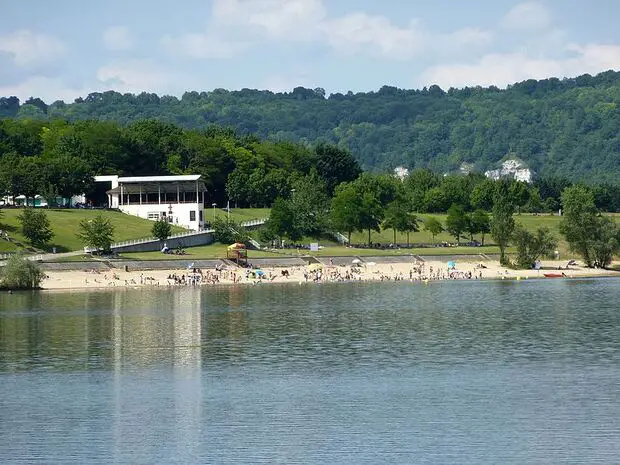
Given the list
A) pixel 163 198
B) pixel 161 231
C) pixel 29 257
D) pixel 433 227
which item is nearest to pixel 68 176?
pixel 163 198

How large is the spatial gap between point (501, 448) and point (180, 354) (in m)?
30.2

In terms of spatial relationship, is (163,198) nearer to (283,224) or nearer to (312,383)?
(283,224)

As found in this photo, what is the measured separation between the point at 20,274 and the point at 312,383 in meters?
61.5

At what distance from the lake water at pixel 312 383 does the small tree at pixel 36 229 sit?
91.0ft

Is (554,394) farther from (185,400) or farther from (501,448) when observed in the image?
(185,400)

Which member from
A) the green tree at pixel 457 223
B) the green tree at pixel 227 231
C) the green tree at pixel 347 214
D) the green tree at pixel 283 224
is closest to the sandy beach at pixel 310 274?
the green tree at pixel 227 231

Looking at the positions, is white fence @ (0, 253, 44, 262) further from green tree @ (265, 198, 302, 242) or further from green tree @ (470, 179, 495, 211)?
green tree @ (470, 179, 495, 211)

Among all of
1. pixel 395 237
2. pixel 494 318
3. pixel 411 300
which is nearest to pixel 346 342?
pixel 494 318

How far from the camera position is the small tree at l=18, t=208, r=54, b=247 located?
126312 millimetres

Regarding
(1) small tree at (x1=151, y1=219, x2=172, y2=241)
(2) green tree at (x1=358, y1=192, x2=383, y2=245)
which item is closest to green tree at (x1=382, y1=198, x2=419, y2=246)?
(2) green tree at (x1=358, y1=192, x2=383, y2=245)

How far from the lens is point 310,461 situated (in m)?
41.9

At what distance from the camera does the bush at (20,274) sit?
4441 inches

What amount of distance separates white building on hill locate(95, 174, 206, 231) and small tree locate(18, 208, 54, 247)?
91.2 feet

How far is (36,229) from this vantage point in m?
126
